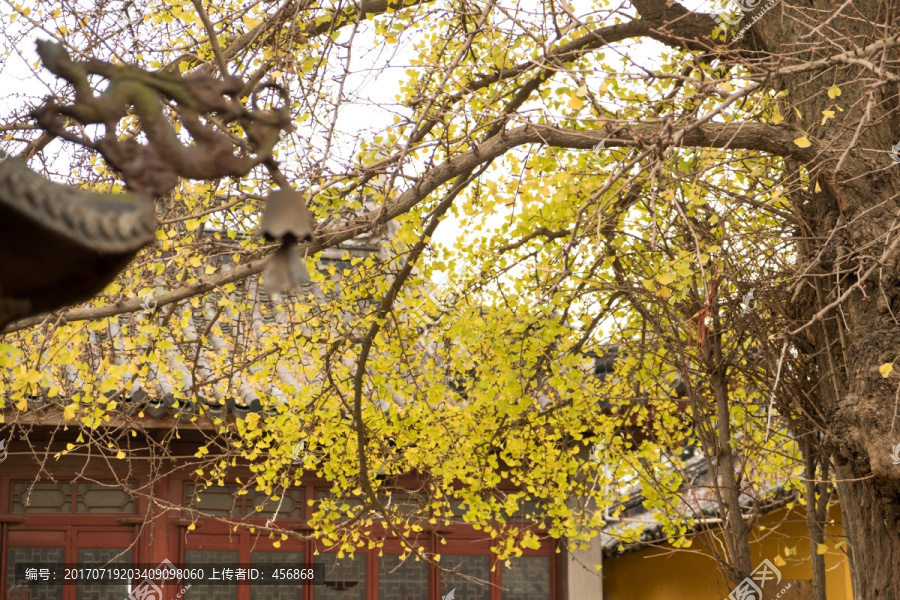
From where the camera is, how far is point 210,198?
15.0ft

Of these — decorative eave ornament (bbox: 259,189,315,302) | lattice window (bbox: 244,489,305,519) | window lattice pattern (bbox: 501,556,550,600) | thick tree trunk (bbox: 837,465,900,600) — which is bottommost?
window lattice pattern (bbox: 501,556,550,600)

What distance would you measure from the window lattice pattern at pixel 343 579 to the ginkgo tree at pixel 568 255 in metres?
0.94

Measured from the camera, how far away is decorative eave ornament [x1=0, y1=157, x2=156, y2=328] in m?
1.32

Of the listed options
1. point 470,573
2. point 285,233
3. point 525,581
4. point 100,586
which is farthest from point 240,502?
point 285,233

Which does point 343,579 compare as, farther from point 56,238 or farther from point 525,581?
point 56,238

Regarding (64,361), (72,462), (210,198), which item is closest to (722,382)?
(210,198)

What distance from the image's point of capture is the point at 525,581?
7273 mm

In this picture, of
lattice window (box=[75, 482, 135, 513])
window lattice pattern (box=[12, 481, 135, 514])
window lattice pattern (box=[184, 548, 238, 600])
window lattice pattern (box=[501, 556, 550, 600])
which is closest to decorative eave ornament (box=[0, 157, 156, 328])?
window lattice pattern (box=[12, 481, 135, 514])

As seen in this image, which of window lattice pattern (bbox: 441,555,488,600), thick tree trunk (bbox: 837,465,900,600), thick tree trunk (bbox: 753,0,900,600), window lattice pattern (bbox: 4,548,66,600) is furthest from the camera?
window lattice pattern (bbox: 441,555,488,600)

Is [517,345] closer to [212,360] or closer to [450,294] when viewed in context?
[450,294]

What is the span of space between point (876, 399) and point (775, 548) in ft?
12.8

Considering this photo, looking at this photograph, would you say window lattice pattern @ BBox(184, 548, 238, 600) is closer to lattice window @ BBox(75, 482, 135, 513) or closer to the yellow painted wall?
lattice window @ BBox(75, 482, 135, 513)

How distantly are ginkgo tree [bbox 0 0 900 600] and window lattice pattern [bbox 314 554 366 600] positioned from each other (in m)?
0.94

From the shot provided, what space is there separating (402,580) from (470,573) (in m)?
0.54
